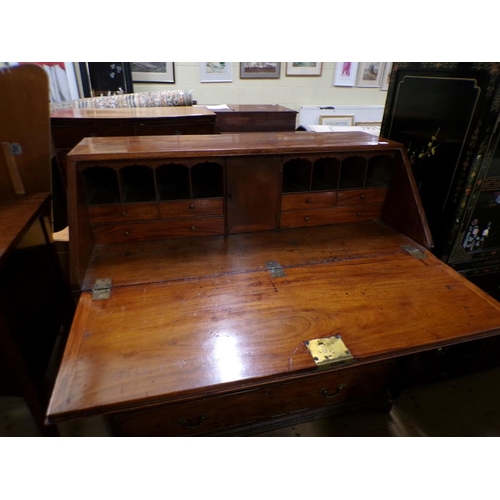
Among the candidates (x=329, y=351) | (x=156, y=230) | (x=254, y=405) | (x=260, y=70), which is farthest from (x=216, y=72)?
(x=329, y=351)

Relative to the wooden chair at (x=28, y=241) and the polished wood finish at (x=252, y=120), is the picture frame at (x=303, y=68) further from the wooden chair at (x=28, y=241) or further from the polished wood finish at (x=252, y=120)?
the wooden chair at (x=28, y=241)

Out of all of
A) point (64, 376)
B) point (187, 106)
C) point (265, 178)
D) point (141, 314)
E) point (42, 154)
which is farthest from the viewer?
point (187, 106)

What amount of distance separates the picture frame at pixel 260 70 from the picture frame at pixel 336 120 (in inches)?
32.9

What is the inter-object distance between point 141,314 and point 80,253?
315mm

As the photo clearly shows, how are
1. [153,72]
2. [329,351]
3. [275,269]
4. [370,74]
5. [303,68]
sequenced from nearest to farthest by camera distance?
[329,351], [275,269], [153,72], [303,68], [370,74]

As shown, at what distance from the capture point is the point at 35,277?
146cm

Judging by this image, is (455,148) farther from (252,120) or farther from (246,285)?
(252,120)

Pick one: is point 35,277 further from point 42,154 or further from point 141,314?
point 141,314

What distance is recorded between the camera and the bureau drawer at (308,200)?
1348mm

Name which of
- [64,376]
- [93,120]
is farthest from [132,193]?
[93,120]

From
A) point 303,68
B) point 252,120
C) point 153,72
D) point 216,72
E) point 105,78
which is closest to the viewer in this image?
point 252,120

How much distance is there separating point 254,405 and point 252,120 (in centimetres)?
261

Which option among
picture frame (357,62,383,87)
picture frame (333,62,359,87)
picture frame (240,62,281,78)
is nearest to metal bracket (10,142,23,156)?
picture frame (240,62,281,78)

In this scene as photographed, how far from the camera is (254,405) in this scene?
1247 mm
